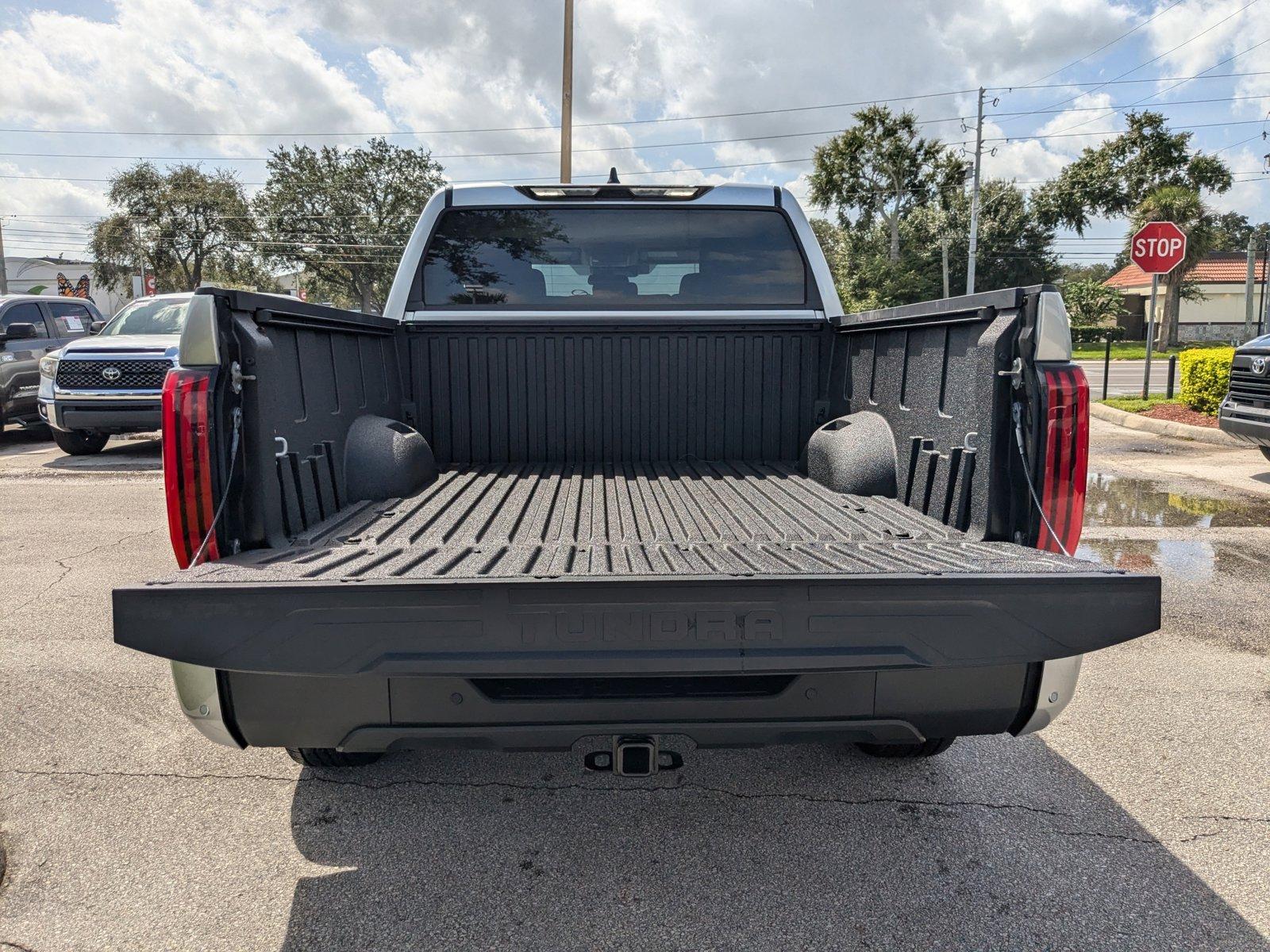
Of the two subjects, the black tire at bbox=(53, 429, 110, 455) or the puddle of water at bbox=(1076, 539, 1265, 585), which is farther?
the black tire at bbox=(53, 429, 110, 455)

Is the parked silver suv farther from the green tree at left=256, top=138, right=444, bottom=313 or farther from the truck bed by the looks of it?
the green tree at left=256, top=138, right=444, bottom=313

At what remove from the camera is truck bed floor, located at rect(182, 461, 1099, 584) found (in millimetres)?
2223

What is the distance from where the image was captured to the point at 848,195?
49844 millimetres

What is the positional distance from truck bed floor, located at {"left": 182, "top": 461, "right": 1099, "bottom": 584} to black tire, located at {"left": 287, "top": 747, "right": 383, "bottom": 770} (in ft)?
2.64

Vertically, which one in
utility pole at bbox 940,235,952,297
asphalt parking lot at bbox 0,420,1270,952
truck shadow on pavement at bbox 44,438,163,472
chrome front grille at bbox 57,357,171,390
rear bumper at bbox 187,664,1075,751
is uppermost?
utility pole at bbox 940,235,952,297

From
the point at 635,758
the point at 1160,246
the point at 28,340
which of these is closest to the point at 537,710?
the point at 635,758

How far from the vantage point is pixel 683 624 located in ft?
6.80

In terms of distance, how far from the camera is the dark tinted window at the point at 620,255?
14.4 ft

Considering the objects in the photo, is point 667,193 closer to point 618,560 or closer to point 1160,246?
point 618,560

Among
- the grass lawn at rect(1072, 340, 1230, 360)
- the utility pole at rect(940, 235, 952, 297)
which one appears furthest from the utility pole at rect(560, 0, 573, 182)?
the utility pole at rect(940, 235, 952, 297)

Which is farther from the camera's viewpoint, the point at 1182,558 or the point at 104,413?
the point at 104,413

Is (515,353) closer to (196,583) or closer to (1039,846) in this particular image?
(196,583)

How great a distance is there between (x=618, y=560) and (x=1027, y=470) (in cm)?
117

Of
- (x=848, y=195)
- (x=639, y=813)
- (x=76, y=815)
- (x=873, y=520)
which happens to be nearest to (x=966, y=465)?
(x=873, y=520)
